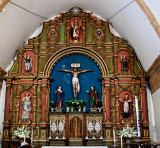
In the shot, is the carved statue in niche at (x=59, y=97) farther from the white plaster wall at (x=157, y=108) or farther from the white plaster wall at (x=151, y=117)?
the white plaster wall at (x=157, y=108)

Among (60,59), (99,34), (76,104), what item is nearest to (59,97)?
(76,104)

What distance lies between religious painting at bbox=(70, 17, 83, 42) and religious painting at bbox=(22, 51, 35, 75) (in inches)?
101

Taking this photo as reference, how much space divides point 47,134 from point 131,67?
19.5ft

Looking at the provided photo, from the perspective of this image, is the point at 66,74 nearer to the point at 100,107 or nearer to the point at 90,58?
the point at 90,58

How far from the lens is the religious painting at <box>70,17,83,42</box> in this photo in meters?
16.9

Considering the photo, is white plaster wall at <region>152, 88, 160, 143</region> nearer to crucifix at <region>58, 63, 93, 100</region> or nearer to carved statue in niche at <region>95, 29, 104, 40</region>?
crucifix at <region>58, 63, 93, 100</region>

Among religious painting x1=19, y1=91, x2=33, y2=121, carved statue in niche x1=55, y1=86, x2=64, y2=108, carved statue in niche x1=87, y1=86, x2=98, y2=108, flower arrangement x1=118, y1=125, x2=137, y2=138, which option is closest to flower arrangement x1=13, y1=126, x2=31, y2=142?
religious painting x1=19, y1=91, x2=33, y2=121

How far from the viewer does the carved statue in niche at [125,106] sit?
1559 centimetres

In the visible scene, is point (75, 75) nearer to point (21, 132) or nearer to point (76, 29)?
point (76, 29)

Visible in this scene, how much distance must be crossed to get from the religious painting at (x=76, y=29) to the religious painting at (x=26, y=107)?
13.7 ft

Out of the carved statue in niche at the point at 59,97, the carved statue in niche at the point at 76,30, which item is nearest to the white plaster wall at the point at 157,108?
the carved statue in niche at the point at 59,97

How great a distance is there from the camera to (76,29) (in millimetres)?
16906

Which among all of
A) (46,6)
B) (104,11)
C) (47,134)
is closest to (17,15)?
(46,6)

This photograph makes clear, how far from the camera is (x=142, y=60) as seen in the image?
52.5ft
